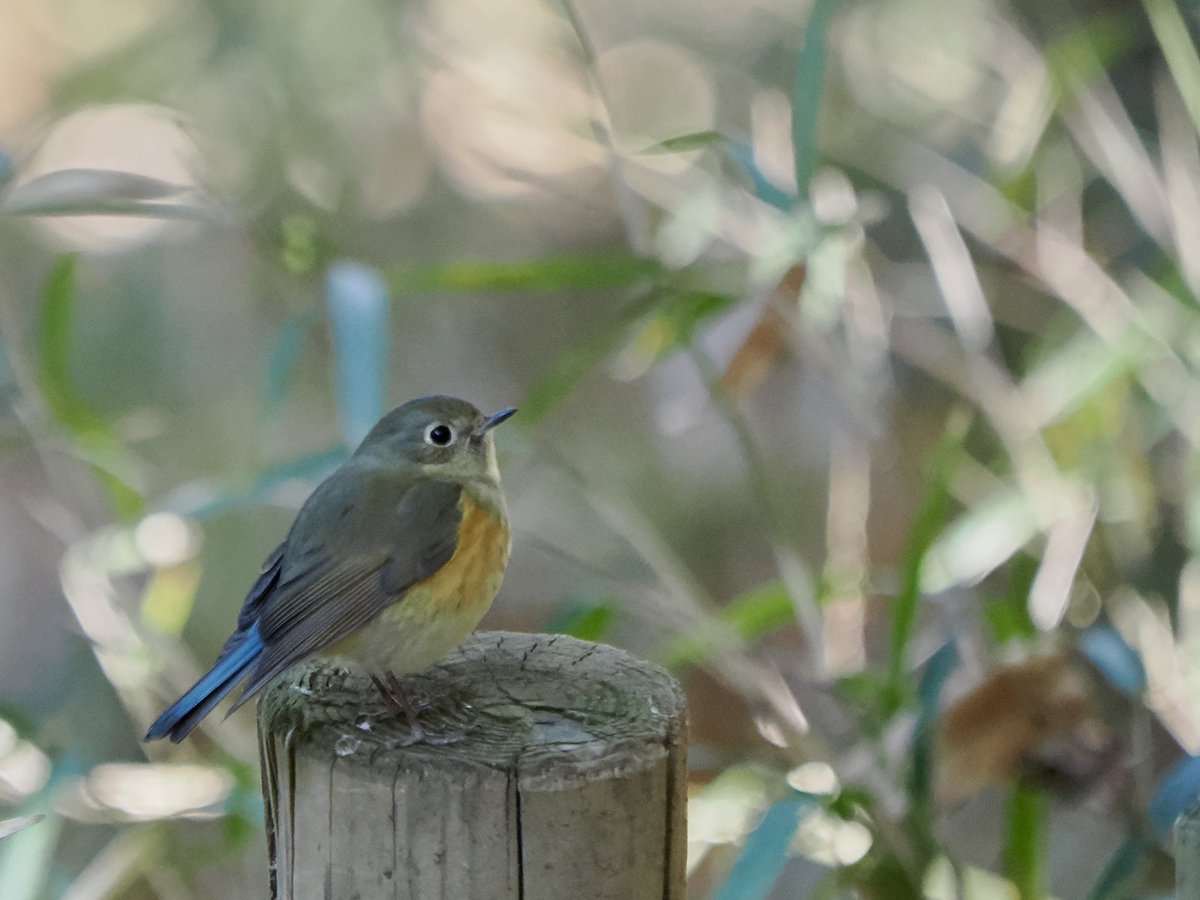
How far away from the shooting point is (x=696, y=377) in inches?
155

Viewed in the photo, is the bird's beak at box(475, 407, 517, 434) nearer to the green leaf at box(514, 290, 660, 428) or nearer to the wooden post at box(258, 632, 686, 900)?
the green leaf at box(514, 290, 660, 428)

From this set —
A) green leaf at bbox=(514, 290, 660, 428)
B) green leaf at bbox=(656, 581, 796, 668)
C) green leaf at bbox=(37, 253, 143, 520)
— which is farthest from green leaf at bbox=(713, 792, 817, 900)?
green leaf at bbox=(37, 253, 143, 520)

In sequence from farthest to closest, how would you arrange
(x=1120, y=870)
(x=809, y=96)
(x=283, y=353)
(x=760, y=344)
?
(x=760, y=344) < (x=283, y=353) < (x=1120, y=870) < (x=809, y=96)

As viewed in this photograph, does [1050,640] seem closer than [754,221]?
Yes

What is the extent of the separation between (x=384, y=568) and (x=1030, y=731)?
142 centimetres

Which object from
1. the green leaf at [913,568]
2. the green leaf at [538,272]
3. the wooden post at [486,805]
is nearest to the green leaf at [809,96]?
the green leaf at [538,272]

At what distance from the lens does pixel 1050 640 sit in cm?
311

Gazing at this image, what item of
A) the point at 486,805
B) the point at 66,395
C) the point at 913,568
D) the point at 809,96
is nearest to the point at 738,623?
the point at 913,568

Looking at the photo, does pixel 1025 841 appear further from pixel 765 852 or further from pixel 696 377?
pixel 696 377

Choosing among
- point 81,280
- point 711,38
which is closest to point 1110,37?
point 711,38

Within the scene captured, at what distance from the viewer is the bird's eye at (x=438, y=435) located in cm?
276

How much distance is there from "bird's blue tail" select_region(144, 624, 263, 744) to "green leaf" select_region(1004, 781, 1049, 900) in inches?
62.0

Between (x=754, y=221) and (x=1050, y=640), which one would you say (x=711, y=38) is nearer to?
(x=754, y=221)

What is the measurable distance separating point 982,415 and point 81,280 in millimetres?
3250
